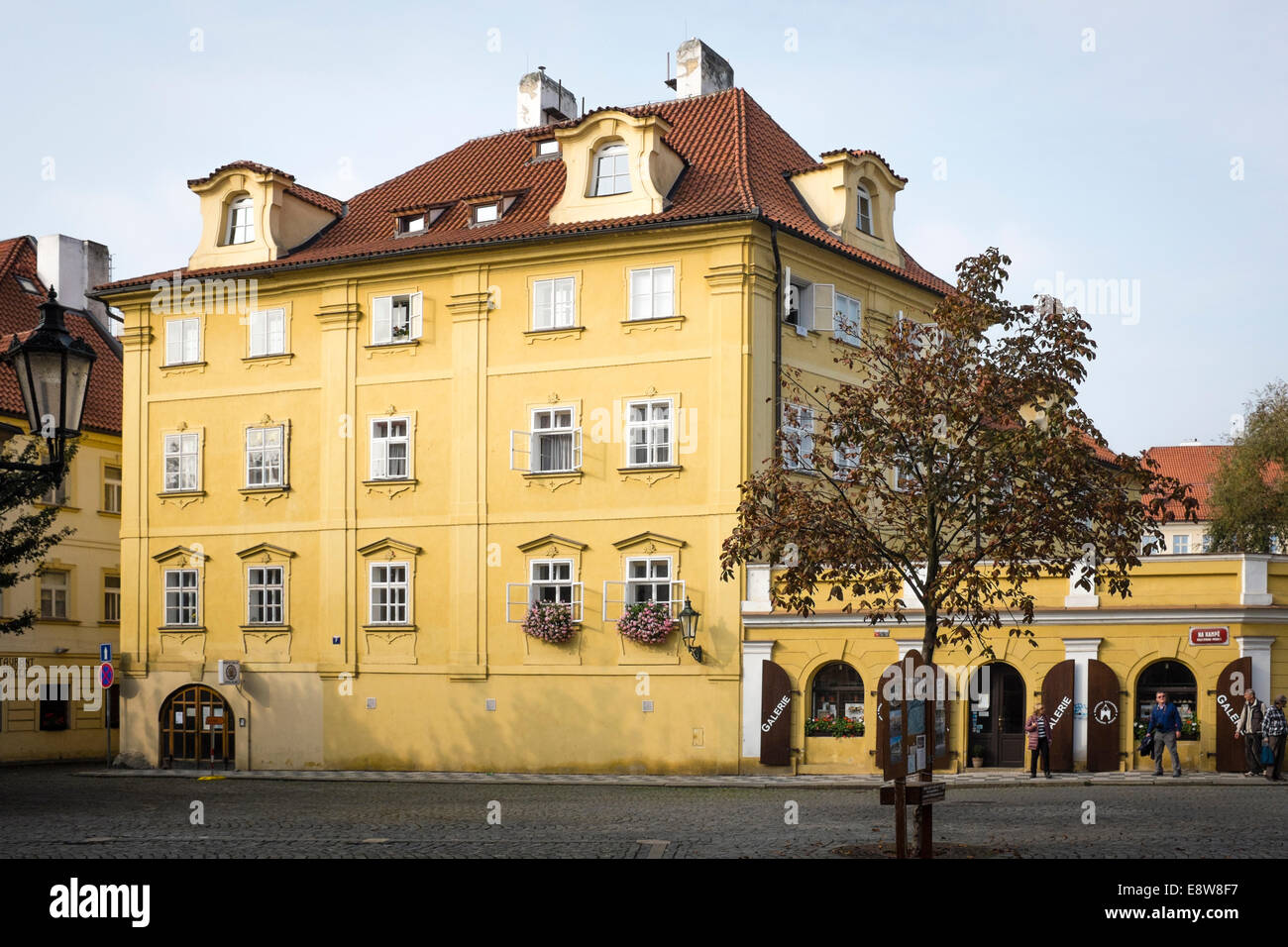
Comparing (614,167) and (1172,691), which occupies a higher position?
(614,167)

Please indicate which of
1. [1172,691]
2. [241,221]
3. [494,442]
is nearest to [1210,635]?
[1172,691]

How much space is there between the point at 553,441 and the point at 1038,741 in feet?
38.6

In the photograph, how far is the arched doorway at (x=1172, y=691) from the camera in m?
30.7

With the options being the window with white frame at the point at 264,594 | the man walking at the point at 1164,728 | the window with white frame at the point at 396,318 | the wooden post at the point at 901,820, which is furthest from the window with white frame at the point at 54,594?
the wooden post at the point at 901,820

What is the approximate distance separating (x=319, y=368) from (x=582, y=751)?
10850 millimetres

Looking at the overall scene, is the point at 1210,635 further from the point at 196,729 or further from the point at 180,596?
the point at 180,596

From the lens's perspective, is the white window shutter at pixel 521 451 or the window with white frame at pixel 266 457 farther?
the window with white frame at pixel 266 457

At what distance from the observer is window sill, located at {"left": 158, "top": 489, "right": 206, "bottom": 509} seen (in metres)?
38.8

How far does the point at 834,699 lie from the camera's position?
32.2 metres

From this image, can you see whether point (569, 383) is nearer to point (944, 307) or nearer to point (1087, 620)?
point (1087, 620)

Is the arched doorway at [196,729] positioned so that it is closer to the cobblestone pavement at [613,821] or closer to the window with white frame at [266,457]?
the window with white frame at [266,457]

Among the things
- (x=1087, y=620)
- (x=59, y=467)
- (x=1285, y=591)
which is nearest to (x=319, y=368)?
(x=1087, y=620)

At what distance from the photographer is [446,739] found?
3512 centimetres

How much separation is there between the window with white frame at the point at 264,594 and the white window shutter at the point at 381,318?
579cm
